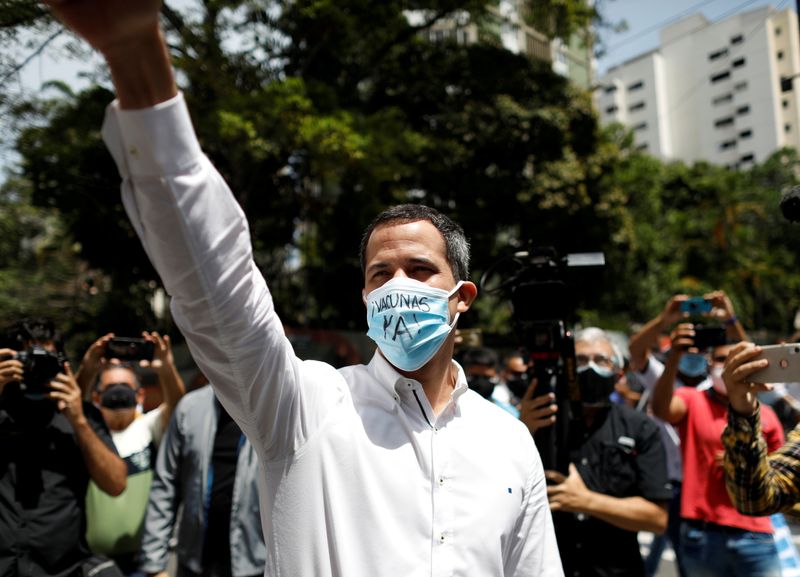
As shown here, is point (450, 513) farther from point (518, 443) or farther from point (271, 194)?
point (271, 194)

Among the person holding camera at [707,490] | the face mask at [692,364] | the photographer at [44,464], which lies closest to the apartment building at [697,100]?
the face mask at [692,364]

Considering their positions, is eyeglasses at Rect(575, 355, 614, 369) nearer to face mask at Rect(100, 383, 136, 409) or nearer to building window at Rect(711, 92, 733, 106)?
face mask at Rect(100, 383, 136, 409)

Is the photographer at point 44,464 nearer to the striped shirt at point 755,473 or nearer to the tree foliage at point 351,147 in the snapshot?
the striped shirt at point 755,473

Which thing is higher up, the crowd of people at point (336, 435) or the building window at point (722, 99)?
the building window at point (722, 99)

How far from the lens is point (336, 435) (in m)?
1.71

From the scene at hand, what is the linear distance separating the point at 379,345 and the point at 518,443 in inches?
19.3

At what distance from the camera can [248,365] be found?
138 cm

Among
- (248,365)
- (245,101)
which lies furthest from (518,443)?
(245,101)

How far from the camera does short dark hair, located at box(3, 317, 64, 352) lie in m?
3.52

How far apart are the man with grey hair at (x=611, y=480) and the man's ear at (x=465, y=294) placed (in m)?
1.22

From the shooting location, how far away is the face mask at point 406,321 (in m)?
1.83

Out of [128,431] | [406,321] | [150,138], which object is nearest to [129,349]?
[128,431]

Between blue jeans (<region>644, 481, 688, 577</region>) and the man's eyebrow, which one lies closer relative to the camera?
the man's eyebrow

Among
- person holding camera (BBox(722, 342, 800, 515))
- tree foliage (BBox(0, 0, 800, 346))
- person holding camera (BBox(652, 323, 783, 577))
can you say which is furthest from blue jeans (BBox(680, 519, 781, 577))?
tree foliage (BBox(0, 0, 800, 346))
